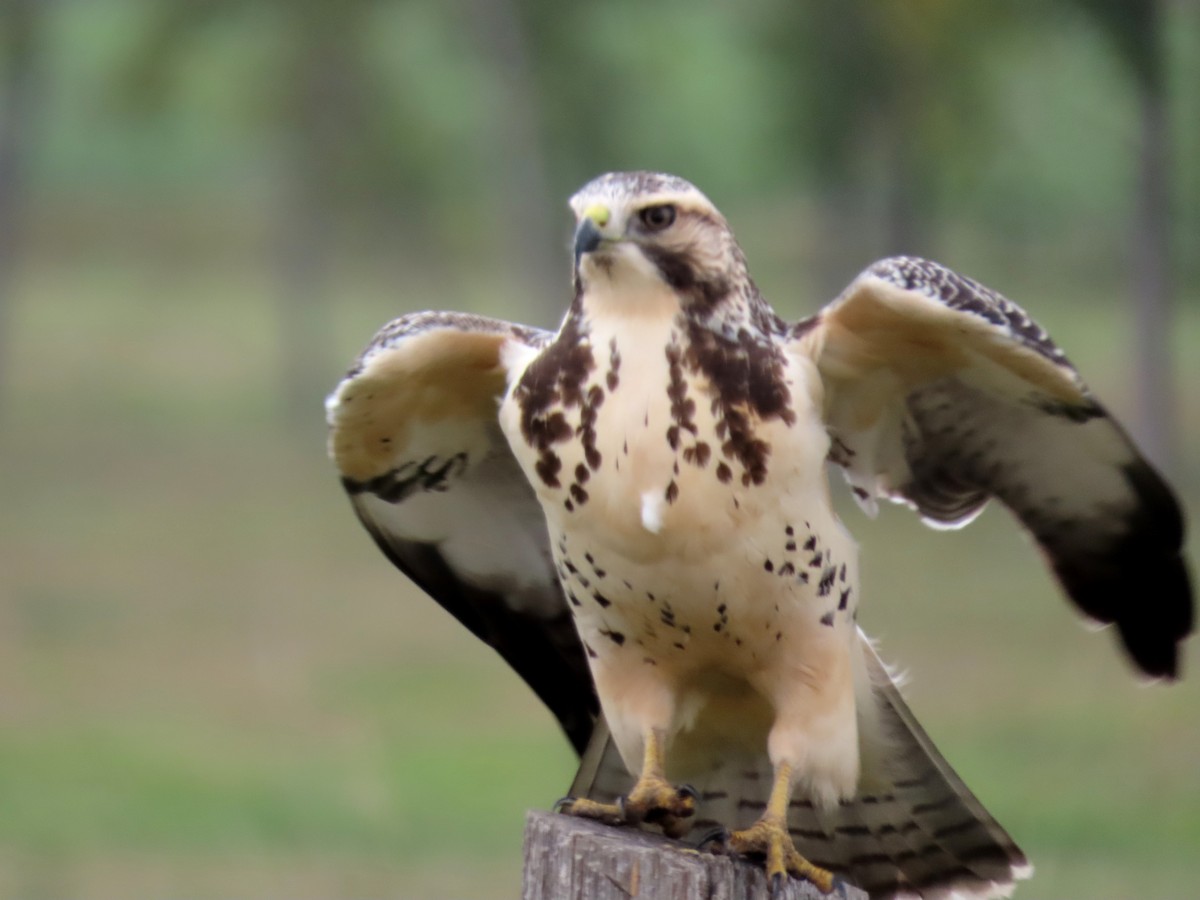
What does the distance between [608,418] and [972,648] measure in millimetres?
9672

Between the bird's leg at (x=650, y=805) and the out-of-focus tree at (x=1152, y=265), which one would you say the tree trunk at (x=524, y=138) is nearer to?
the out-of-focus tree at (x=1152, y=265)

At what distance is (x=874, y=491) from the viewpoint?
504 centimetres

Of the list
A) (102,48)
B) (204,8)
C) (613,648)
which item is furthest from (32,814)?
(102,48)

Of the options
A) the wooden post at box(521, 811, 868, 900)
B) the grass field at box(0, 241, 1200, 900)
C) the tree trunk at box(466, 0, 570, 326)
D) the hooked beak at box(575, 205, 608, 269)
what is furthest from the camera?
the tree trunk at box(466, 0, 570, 326)

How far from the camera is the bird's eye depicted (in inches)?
166

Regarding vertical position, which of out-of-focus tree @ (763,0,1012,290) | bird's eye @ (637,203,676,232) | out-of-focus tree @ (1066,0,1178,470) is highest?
out-of-focus tree @ (763,0,1012,290)

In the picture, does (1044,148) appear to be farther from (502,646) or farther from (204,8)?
(502,646)

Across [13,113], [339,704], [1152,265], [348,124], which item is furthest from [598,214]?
[13,113]

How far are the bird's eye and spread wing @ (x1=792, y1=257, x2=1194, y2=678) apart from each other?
47 cm

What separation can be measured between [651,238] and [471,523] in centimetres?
135

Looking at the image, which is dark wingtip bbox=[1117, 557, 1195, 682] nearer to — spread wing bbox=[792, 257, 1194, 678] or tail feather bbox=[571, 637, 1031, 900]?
spread wing bbox=[792, 257, 1194, 678]

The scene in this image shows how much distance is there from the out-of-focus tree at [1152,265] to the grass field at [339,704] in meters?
0.98

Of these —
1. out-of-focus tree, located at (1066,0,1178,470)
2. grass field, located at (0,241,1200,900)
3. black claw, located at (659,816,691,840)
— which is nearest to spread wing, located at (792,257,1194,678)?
black claw, located at (659,816,691,840)

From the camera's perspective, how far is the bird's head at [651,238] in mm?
4176
